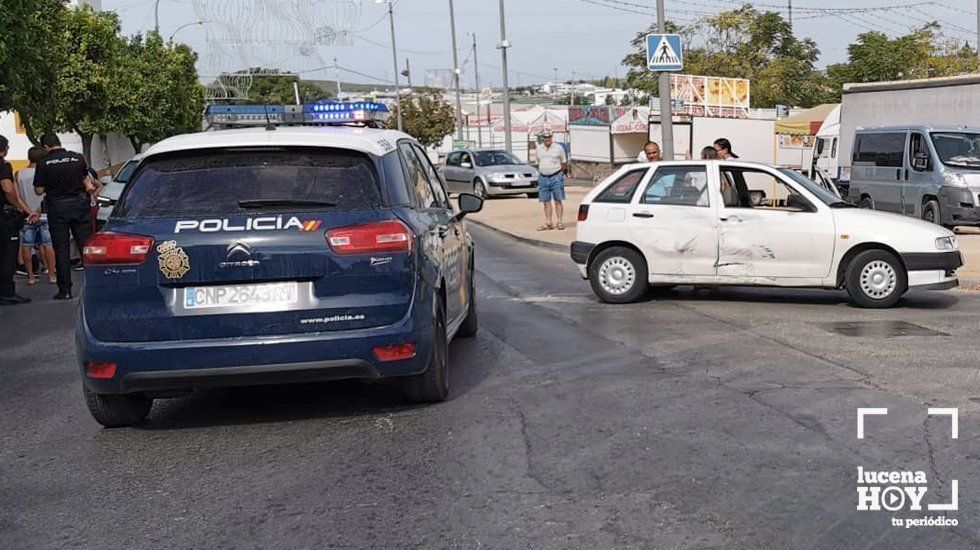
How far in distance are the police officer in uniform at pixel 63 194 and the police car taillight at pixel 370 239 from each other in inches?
313

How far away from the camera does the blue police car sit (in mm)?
6121

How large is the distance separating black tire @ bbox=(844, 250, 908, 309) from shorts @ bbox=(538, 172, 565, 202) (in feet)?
33.9

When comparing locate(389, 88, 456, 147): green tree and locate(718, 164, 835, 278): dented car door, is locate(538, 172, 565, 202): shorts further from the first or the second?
locate(389, 88, 456, 147): green tree

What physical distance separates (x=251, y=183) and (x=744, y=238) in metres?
6.14

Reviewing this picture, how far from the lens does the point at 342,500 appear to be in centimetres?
508

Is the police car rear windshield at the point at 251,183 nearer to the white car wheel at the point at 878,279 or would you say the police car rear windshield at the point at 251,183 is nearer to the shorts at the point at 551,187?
the white car wheel at the point at 878,279

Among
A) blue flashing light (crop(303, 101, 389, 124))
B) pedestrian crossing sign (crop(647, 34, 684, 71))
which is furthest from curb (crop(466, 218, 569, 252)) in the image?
blue flashing light (crop(303, 101, 389, 124))

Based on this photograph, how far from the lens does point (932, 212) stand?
19.2m

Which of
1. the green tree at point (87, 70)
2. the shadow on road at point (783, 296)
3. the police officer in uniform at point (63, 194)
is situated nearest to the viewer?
the shadow on road at point (783, 296)

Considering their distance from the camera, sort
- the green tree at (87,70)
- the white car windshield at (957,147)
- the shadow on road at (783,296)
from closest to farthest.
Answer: the shadow on road at (783,296) → the white car windshield at (957,147) → the green tree at (87,70)

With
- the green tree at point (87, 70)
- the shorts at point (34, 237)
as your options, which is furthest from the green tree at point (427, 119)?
the shorts at point (34, 237)

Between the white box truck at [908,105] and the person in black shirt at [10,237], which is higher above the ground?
the white box truck at [908,105]

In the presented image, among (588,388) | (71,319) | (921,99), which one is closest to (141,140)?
(921,99)

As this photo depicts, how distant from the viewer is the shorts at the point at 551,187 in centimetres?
2089
